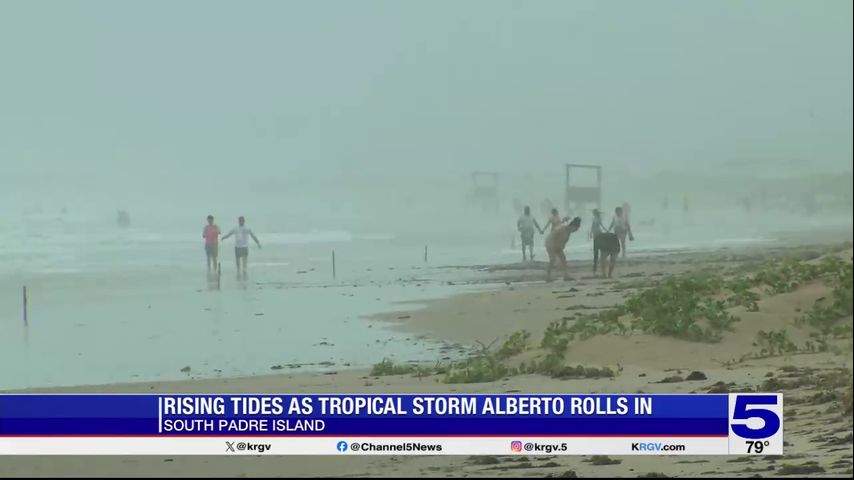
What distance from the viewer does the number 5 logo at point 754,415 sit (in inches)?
153

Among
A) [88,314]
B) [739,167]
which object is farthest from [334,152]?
[739,167]

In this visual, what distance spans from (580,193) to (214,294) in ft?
4.13

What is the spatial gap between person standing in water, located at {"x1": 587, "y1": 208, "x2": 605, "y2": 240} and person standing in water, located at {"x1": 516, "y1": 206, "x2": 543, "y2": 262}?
0.17m

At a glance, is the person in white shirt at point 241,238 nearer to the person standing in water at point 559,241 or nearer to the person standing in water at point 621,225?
the person standing in water at point 559,241

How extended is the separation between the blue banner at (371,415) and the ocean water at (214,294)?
0.19 m

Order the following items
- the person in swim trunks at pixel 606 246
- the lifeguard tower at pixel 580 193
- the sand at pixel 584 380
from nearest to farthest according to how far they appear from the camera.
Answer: the sand at pixel 584 380 → the lifeguard tower at pixel 580 193 → the person in swim trunks at pixel 606 246

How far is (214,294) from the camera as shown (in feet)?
14.1

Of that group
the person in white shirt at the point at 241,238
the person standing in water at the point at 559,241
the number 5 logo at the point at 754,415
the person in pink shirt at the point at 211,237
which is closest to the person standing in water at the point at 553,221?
the person standing in water at the point at 559,241

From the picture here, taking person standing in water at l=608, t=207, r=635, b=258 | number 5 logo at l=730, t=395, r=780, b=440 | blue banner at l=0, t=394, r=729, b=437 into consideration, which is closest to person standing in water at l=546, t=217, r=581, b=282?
person standing in water at l=608, t=207, r=635, b=258

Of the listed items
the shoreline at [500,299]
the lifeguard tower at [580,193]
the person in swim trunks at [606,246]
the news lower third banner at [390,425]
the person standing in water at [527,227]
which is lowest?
the news lower third banner at [390,425]

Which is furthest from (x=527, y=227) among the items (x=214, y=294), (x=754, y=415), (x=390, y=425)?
(x=214, y=294)

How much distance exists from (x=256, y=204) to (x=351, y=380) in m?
0.64

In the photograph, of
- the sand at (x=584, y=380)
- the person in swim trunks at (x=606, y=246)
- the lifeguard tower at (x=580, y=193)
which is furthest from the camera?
the person in swim trunks at (x=606, y=246)

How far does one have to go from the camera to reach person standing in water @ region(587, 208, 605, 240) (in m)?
4.13
